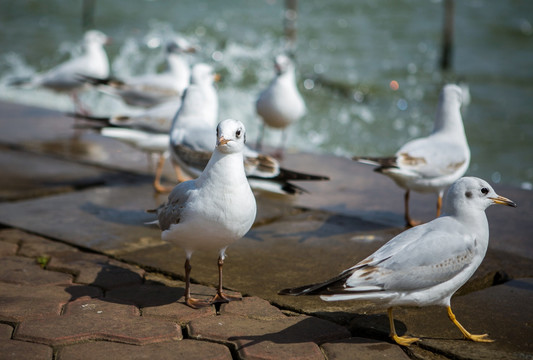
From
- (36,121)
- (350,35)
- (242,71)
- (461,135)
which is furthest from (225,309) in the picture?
(350,35)

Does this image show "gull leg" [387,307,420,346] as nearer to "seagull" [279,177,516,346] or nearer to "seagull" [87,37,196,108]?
"seagull" [279,177,516,346]

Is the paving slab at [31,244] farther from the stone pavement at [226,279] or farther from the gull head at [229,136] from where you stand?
the gull head at [229,136]

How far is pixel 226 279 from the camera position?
12.5ft

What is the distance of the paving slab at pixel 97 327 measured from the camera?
2988 mm

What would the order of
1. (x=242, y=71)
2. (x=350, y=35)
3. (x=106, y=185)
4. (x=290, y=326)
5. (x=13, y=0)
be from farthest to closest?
(x=13, y=0), (x=350, y=35), (x=242, y=71), (x=106, y=185), (x=290, y=326)

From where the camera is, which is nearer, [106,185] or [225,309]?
[225,309]

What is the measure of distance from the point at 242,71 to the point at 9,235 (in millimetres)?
12169

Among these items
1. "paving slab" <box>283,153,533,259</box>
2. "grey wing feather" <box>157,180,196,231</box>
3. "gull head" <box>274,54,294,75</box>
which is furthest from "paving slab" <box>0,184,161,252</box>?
"gull head" <box>274,54,294,75</box>

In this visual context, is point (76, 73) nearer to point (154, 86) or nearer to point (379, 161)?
point (154, 86)

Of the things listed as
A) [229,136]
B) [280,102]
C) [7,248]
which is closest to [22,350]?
[229,136]

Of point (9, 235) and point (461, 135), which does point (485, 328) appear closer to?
point (461, 135)

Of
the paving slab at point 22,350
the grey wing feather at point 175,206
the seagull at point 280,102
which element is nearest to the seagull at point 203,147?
the grey wing feather at point 175,206

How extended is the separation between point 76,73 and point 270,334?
23.3 ft

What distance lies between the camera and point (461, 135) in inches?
203
